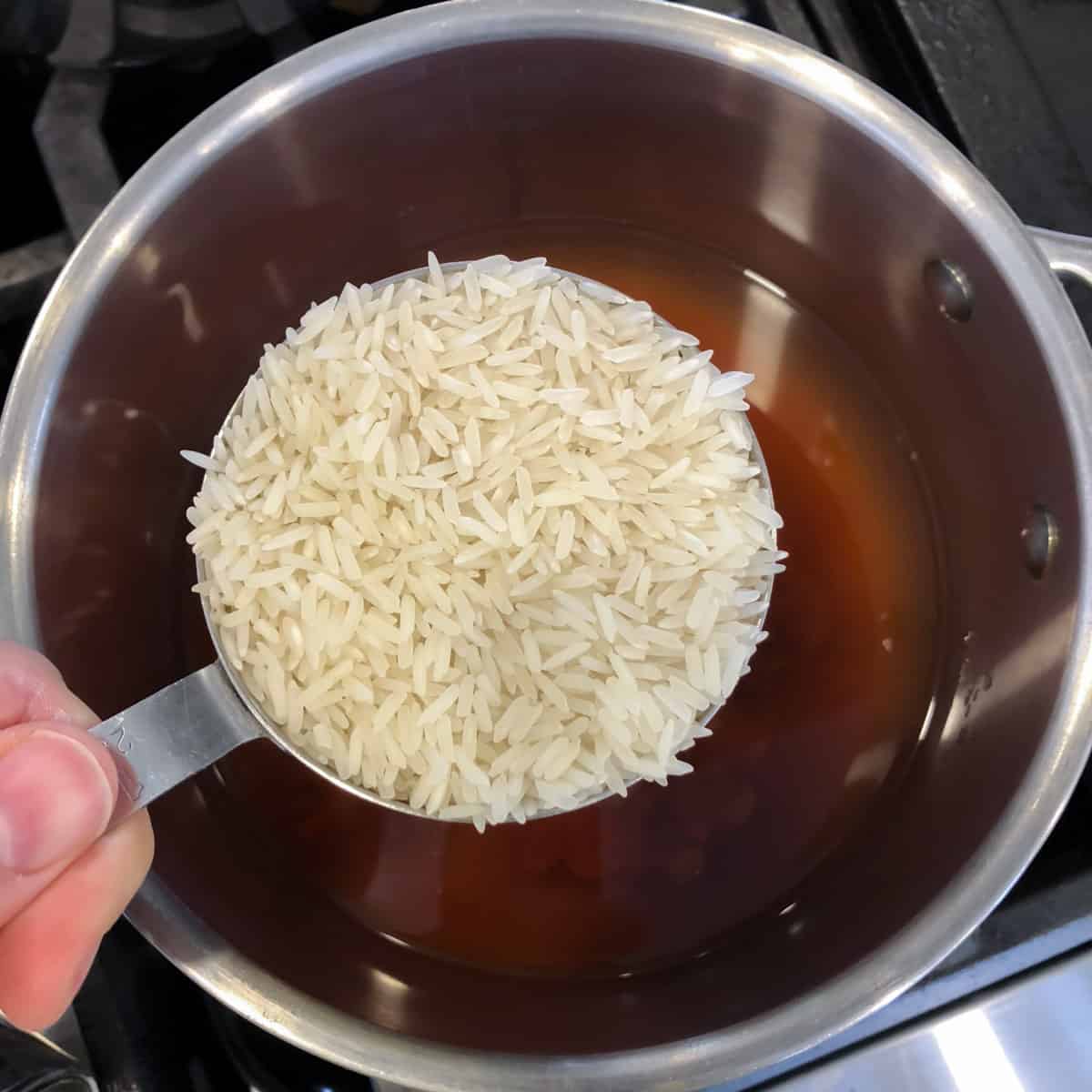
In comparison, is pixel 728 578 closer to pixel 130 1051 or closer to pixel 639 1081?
pixel 639 1081

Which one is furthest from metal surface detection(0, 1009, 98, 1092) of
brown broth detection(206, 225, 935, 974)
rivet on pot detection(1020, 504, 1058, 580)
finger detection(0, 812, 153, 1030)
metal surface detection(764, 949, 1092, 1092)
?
rivet on pot detection(1020, 504, 1058, 580)

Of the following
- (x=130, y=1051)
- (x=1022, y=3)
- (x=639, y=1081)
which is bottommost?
(x=130, y=1051)

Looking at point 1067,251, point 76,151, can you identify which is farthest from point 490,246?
point 1067,251

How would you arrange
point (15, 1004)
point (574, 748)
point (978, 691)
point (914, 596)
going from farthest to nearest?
point (914, 596)
point (978, 691)
point (574, 748)
point (15, 1004)


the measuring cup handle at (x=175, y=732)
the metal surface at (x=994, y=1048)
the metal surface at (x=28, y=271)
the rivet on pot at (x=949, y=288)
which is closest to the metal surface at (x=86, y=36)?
the metal surface at (x=28, y=271)

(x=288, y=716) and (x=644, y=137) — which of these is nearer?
(x=288, y=716)

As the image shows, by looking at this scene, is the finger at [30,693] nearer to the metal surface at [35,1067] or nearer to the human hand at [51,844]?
the human hand at [51,844]

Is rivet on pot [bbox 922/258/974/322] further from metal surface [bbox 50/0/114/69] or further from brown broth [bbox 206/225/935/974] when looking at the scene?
metal surface [bbox 50/0/114/69]

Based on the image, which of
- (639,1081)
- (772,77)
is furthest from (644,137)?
(639,1081)
